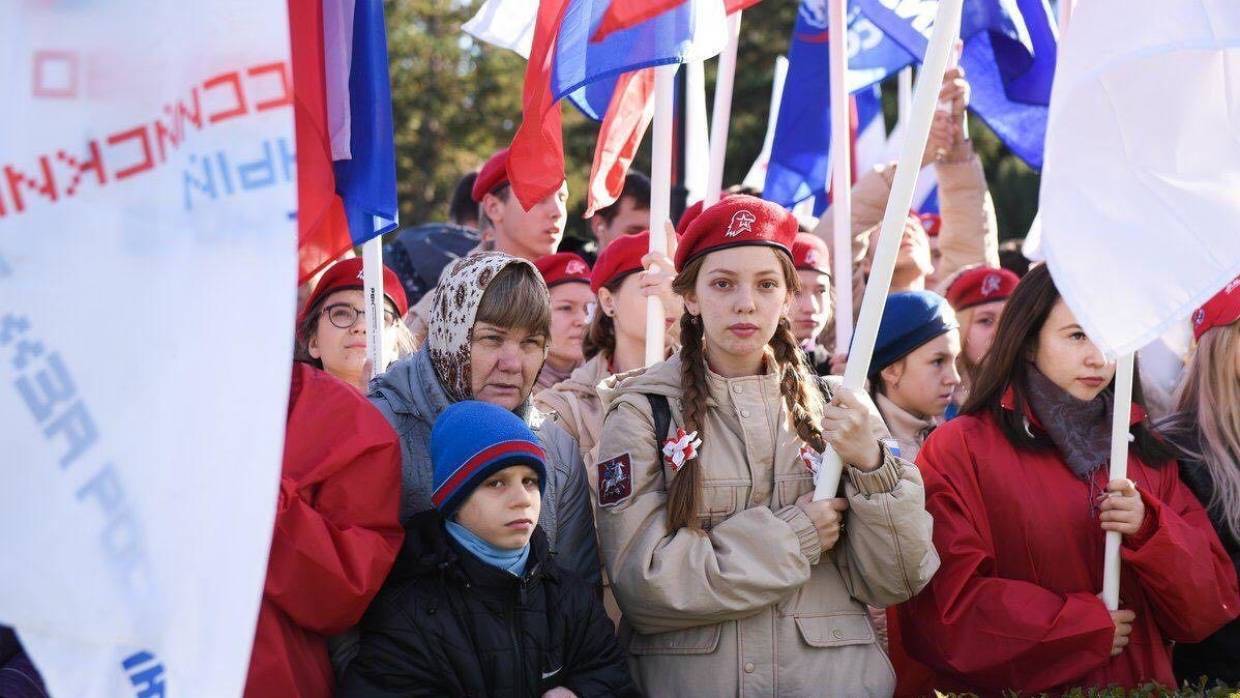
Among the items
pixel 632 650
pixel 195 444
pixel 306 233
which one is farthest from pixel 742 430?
pixel 195 444

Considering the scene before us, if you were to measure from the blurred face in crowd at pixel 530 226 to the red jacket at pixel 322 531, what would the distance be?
2.63 meters

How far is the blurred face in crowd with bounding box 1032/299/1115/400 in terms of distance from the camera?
5113 mm

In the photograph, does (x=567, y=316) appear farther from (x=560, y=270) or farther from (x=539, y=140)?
(x=539, y=140)

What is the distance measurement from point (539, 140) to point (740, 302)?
36.4 inches

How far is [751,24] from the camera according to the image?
76.3 ft

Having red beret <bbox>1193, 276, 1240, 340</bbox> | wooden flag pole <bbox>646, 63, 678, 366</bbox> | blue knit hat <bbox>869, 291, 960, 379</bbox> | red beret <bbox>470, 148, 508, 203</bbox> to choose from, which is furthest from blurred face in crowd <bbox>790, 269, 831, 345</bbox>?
red beret <bbox>1193, 276, 1240, 340</bbox>

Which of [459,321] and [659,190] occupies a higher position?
[659,190]

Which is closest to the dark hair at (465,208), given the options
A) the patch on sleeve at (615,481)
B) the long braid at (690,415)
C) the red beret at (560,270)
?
the red beret at (560,270)

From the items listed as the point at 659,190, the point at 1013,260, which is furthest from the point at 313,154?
the point at 1013,260

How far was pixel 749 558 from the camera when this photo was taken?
433 cm

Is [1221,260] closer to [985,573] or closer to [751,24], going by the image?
[985,573]

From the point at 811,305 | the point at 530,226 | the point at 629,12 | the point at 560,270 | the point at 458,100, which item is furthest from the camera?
the point at 458,100

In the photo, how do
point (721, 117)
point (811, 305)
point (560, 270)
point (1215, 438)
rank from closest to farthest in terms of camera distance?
point (1215, 438)
point (560, 270)
point (721, 117)
point (811, 305)

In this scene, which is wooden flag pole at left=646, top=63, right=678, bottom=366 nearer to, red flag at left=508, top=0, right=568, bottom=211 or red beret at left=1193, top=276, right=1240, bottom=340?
red flag at left=508, top=0, right=568, bottom=211
